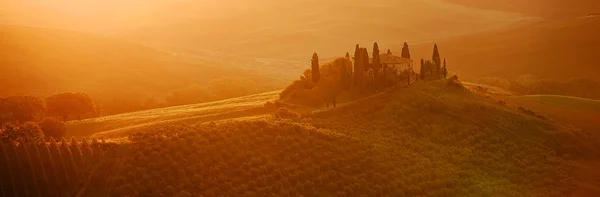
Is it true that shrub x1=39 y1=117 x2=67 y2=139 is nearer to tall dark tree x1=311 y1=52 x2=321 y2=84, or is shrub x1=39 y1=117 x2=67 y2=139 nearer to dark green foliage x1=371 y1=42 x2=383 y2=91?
tall dark tree x1=311 y1=52 x2=321 y2=84

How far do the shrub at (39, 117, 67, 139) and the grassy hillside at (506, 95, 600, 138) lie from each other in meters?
66.6

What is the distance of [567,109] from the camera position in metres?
85.9

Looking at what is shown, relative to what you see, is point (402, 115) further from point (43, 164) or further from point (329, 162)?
point (43, 164)

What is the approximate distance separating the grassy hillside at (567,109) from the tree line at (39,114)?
66.7 m

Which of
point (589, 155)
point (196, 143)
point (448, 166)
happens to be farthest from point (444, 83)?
point (196, 143)

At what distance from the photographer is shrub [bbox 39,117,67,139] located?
170 ft

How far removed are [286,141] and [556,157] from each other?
3210 cm

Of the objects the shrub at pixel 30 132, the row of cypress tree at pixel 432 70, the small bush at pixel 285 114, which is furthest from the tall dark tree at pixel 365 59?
the shrub at pixel 30 132

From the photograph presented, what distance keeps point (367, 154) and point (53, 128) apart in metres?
31.5

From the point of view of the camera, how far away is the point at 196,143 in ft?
150

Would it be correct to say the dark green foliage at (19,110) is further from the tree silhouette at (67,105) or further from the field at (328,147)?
the tree silhouette at (67,105)

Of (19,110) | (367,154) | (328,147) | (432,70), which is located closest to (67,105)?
(19,110)

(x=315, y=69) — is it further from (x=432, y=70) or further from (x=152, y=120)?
(x=432, y=70)

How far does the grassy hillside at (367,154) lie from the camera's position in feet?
138
